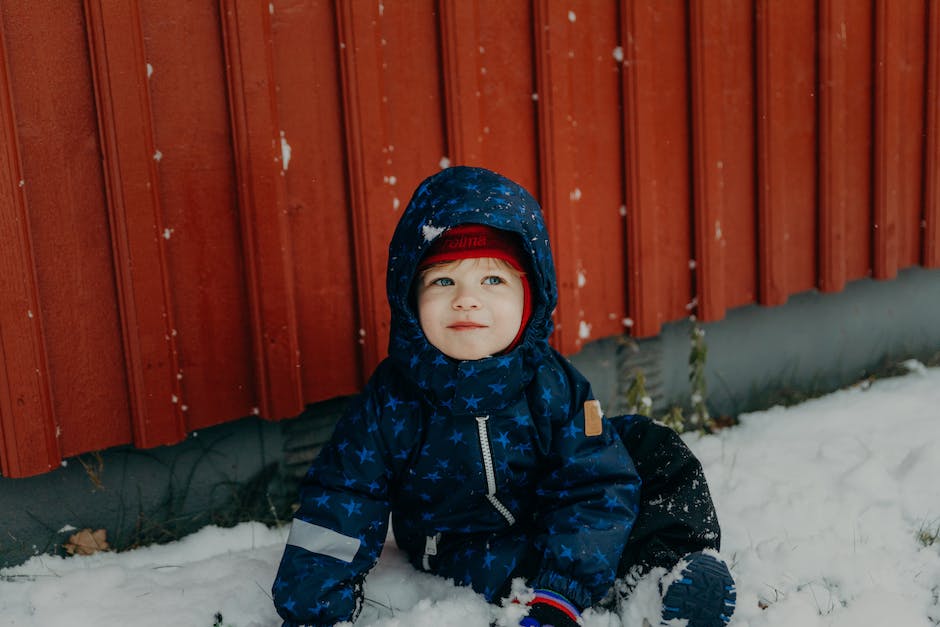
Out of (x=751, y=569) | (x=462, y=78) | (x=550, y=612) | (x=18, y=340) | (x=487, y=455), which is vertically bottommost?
(x=751, y=569)

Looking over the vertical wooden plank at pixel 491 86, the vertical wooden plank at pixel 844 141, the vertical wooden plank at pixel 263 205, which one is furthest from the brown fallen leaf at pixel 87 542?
the vertical wooden plank at pixel 844 141

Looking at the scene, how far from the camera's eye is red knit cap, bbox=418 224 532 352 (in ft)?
6.69

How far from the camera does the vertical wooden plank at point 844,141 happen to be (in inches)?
152

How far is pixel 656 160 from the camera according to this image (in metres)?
3.41

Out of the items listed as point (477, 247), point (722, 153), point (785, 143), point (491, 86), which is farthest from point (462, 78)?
point (785, 143)

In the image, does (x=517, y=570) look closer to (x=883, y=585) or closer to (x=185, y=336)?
(x=883, y=585)

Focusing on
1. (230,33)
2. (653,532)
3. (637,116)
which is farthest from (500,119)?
(653,532)

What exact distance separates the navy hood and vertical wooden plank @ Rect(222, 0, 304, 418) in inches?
23.0

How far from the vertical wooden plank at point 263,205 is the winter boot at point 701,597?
1.30 meters

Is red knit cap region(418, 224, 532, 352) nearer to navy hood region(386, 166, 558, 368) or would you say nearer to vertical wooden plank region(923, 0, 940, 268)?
navy hood region(386, 166, 558, 368)

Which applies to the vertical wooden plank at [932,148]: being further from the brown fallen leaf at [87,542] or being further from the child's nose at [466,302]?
the brown fallen leaf at [87,542]

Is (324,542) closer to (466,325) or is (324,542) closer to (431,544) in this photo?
(431,544)

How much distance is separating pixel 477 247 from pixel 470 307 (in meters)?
0.14

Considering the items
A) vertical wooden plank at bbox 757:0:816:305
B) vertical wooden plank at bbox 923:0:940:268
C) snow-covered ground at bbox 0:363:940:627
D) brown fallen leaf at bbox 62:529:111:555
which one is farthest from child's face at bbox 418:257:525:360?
vertical wooden plank at bbox 923:0:940:268
